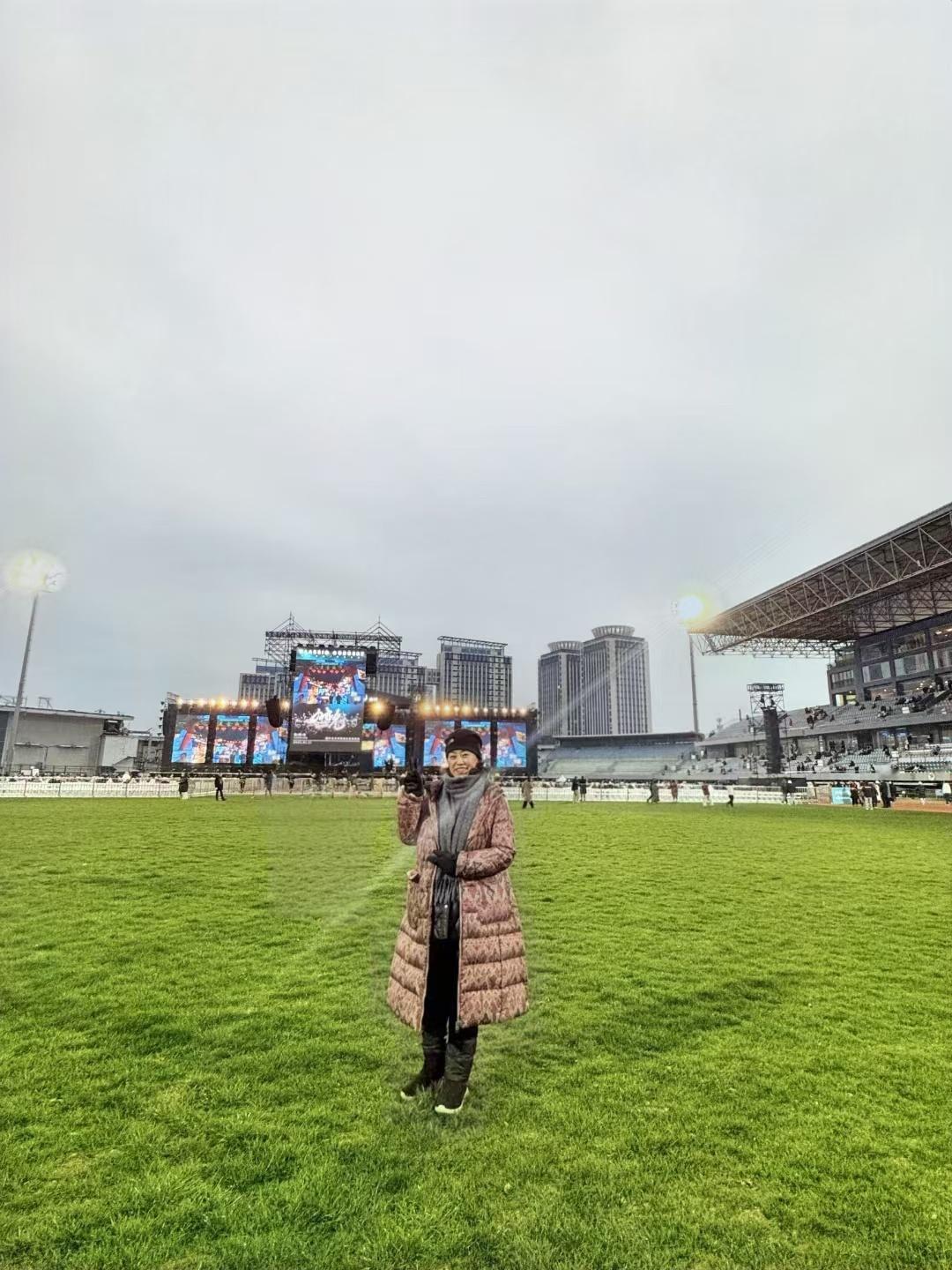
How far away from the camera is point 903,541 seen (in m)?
47.3

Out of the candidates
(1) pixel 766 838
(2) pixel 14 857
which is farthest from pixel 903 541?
(2) pixel 14 857

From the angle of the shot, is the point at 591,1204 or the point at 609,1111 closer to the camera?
the point at 591,1204

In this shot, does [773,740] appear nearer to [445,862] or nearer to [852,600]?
[852,600]

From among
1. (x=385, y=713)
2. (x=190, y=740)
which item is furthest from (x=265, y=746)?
(x=385, y=713)

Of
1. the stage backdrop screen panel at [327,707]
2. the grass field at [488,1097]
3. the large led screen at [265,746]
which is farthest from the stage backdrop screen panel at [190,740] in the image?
the grass field at [488,1097]

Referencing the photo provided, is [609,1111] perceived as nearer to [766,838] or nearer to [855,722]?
[766,838]

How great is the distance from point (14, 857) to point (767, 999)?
1349 cm

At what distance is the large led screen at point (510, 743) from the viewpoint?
2354 inches

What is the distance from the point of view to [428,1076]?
3963 mm

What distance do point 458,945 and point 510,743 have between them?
2262 inches

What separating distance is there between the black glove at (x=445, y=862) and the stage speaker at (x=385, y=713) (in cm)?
110

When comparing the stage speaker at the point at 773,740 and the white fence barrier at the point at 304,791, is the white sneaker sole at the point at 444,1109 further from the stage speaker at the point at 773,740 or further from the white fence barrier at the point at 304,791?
the stage speaker at the point at 773,740

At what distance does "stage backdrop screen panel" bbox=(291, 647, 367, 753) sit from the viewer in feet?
169

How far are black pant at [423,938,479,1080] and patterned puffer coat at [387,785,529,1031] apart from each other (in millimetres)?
82
